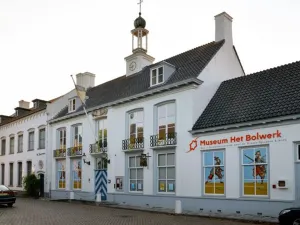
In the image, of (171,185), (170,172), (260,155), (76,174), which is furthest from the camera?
(76,174)

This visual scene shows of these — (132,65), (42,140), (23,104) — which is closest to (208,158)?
(132,65)

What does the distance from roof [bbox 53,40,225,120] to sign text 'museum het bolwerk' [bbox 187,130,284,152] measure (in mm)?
3615

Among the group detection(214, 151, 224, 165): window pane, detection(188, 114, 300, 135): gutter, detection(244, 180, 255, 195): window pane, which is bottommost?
detection(244, 180, 255, 195): window pane

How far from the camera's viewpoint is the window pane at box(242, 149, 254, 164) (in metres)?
17.1

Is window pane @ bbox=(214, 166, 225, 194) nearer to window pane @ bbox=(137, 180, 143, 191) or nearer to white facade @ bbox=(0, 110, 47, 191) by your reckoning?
window pane @ bbox=(137, 180, 143, 191)

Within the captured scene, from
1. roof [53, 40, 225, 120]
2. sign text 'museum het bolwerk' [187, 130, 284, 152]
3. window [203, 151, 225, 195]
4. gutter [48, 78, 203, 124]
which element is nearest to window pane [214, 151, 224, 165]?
window [203, 151, 225, 195]

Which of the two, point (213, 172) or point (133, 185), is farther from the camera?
point (133, 185)

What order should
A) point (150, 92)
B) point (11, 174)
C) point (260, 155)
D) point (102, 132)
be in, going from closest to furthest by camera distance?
point (260, 155) < point (150, 92) < point (102, 132) < point (11, 174)

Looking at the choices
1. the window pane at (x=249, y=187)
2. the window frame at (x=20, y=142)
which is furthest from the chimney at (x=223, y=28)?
the window frame at (x=20, y=142)

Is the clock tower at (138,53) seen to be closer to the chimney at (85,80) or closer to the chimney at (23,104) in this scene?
the chimney at (85,80)

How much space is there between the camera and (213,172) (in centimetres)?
1855

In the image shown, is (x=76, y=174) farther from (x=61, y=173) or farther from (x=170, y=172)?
(x=170, y=172)

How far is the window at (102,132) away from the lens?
25.7 m

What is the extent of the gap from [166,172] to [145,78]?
24.2ft
